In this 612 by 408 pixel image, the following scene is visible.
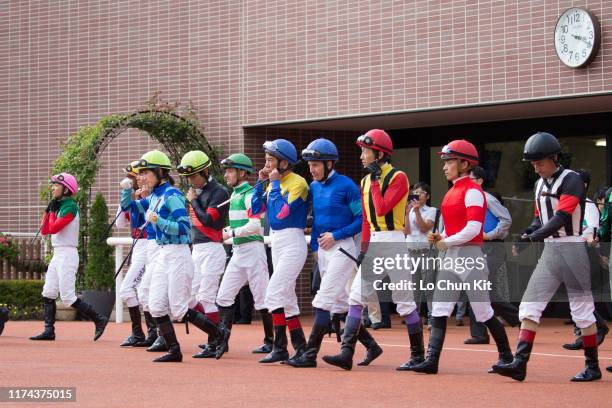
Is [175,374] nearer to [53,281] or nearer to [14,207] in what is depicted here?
[53,281]

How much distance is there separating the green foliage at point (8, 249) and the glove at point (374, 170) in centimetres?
1140

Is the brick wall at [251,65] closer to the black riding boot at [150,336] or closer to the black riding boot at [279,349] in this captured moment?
the black riding boot at [150,336]

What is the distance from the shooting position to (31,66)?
2236 cm

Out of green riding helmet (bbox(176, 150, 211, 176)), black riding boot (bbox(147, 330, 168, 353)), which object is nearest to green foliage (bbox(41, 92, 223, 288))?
black riding boot (bbox(147, 330, 168, 353))

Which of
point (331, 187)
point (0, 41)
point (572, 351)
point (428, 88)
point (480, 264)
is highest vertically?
point (0, 41)

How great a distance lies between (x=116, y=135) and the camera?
755 inches

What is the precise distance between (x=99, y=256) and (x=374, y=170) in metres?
9.11

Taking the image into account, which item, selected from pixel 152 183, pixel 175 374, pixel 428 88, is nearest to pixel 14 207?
pixel 428 88

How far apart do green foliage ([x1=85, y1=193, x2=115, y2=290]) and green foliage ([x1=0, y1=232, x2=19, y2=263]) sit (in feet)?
7.35

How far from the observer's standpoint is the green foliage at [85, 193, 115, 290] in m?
19.0

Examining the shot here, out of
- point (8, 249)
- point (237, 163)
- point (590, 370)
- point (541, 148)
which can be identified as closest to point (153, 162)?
point (237, 163)

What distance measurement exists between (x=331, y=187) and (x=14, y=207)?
12567 mm

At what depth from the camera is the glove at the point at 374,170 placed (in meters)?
10.9

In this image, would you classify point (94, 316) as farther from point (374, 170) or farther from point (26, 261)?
point (26, 261)
